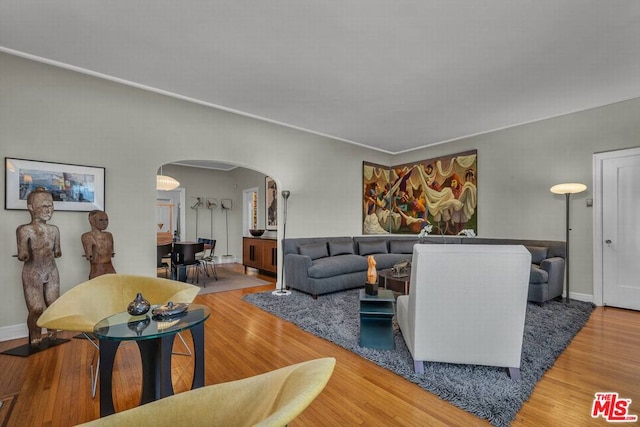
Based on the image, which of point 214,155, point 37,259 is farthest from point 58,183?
point 214,155

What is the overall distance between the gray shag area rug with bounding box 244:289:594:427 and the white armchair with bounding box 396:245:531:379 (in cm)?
14

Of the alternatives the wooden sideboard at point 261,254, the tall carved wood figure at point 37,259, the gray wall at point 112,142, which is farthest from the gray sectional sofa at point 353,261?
the tall carved wood figure at point 37,259

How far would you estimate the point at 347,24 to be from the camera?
99.7 inches

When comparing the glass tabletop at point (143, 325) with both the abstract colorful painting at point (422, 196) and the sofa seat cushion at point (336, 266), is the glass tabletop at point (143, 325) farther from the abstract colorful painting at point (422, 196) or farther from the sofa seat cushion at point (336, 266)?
the abstract colorful painting at point (422, 196)

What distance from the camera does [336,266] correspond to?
4.66 m

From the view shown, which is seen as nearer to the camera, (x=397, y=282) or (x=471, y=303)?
(x=471, y=303)

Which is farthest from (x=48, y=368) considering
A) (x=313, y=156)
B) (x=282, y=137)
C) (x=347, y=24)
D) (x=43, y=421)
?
(x=313, y=156)

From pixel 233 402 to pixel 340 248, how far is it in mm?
4695

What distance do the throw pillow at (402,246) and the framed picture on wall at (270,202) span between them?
9.29ft

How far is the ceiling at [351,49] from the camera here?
7.77 ft

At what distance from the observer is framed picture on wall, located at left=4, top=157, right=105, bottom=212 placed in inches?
116

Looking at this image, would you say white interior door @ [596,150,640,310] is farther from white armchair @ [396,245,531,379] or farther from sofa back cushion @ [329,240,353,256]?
sofa back cushion @ [329,240,353,256]

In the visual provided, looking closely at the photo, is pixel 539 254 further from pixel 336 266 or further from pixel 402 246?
pixel 336 266

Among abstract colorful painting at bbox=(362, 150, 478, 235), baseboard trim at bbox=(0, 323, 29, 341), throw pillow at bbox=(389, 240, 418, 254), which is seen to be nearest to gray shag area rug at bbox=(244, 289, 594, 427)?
throw pillow at bbox=(389, 240, 418, 254)
